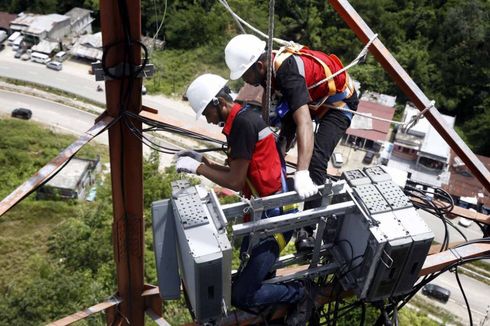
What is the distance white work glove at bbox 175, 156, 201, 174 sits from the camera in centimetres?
458

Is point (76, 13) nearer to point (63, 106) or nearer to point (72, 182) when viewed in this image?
point (63, 106)

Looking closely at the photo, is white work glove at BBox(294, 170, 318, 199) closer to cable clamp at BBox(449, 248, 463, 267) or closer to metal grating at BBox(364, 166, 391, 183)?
metal grating at BBox(364, 166, 391, 183)

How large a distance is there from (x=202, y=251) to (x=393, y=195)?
172 cm

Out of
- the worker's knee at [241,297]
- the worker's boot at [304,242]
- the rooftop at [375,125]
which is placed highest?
the worker's boot at [304,242]

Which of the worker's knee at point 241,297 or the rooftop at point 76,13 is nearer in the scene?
the worker's knee at point 241,297

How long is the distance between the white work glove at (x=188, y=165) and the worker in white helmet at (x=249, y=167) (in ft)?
0.77

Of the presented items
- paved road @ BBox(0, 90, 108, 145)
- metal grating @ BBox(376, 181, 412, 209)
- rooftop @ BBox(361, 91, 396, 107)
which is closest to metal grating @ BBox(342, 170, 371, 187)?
metal grating @ BBox(376, 181, 412, 209)

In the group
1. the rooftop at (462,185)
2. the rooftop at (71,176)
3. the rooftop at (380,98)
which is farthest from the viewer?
the rooftop at (380,98)

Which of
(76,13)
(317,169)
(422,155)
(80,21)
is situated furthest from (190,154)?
(76,13)

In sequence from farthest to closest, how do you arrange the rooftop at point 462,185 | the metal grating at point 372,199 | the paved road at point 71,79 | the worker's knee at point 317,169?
the paved road at point 71,79 < the rooftop at point 462,185 < the worker's knee at point 317,169 < the metal grating at point 372,199

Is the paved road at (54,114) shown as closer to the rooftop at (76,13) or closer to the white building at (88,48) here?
the white building at (88,48)

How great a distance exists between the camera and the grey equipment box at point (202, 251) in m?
3.57

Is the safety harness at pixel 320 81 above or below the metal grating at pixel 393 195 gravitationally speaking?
above

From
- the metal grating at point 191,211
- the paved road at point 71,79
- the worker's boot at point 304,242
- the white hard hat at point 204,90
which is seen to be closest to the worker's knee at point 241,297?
the worker's boot at point 304,242
